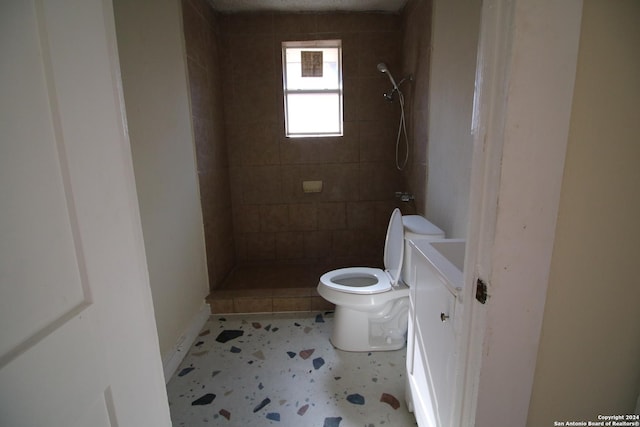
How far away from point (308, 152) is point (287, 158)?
0.22 m

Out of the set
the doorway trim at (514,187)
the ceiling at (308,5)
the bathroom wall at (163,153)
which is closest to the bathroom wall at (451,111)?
the ceiling at (308,5)

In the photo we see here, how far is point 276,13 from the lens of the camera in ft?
8.07

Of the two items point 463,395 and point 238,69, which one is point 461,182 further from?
point 238,69

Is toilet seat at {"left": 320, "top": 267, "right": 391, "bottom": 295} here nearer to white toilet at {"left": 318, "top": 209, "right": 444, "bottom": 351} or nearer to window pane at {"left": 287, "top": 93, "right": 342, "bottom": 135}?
white toilet at {"left": 318, "top": 209, "right": 444, "bottom": 351}

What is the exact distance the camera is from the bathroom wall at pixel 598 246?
511 millimetres

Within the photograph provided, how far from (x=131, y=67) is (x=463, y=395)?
1.86 m

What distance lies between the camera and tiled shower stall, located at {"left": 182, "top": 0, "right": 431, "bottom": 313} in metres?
2.23

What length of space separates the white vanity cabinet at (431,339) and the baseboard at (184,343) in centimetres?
121

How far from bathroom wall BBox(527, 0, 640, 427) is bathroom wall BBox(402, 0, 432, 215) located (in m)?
1.45

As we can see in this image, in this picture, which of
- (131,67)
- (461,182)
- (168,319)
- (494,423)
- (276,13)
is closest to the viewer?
(494,423)

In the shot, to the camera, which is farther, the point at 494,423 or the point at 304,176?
the point at 304,176

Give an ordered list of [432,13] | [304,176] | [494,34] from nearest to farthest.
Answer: [494,34], [432,13], [304,176]

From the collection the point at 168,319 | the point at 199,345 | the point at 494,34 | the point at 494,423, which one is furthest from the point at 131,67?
the point at 494,423

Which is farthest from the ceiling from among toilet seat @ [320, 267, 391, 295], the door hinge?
the door hinge
